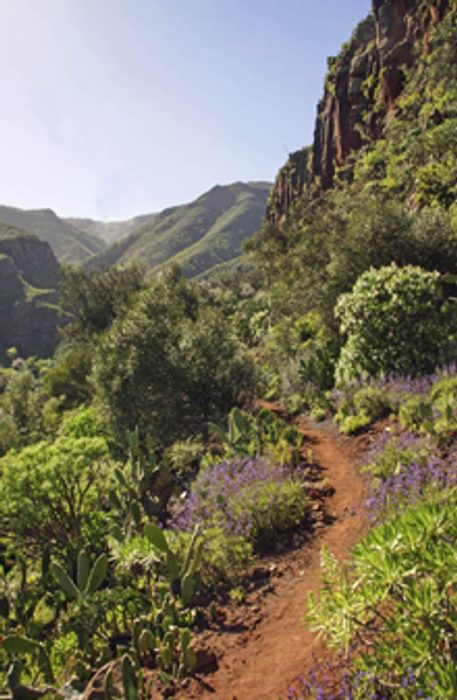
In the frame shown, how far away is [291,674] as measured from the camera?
3482mm

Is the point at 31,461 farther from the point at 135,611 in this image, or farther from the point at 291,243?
the point at 291,243

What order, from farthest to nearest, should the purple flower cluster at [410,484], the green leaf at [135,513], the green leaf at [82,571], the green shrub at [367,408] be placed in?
the green shrub at [367,408] → the green leaf at [135,513] → the purple flower cluster at [410,484] → the green leaf at [82,571]

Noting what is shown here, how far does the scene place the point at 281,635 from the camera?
165 inches

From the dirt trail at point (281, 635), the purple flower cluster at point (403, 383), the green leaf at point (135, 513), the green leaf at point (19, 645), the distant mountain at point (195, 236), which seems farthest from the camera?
the distant mountain at point (195, 236)

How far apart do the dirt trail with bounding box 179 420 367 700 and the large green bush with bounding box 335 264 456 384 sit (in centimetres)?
445

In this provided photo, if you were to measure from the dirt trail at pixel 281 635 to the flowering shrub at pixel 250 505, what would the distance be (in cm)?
51

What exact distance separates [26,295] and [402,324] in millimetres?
115639

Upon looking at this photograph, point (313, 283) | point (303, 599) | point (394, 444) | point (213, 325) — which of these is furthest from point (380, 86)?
point (303, 599)

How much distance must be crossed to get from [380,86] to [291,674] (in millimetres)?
53563

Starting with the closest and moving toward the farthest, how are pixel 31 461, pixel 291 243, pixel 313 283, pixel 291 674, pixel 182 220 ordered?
pixel 291 674, pixel 31 461, pixel 313 283, pixel 291 243, pixel 182 220

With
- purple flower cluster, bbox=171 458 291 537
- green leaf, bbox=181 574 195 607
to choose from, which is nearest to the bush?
purple flower cluster, bbox=171 458 291 537

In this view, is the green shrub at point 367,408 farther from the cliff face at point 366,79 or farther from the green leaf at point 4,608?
the cliff face at point 366,79

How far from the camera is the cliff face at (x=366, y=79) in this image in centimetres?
4025

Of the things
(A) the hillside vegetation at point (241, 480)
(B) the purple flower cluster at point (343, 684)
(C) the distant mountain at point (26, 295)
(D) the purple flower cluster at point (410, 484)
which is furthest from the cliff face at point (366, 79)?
(C) the distant mountain at point (26, 295)
